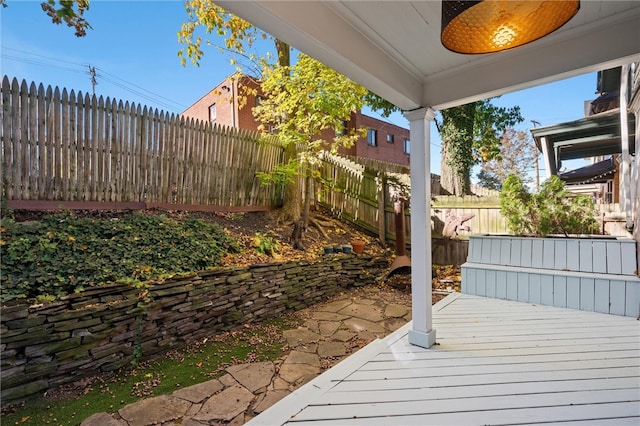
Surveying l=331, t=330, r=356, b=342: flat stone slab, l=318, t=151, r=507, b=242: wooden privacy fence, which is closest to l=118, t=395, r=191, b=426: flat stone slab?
l=331, t=330, r=356, b=342: flat stone slab

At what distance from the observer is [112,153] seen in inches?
145

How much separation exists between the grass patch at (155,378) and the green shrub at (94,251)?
72 centimetres

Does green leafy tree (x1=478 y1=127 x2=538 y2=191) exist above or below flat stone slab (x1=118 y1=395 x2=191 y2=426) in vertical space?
above

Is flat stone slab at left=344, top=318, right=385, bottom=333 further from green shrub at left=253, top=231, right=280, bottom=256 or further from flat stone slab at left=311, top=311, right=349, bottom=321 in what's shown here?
green shrub at left=253, top=231, right=280, bottom=256

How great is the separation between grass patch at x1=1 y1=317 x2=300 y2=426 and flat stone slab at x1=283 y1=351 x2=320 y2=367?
0.42ft

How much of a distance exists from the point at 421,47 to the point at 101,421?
3076mm

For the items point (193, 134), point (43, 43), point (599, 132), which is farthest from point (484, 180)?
point (43, 43)

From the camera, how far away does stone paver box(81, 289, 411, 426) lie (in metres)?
1.86

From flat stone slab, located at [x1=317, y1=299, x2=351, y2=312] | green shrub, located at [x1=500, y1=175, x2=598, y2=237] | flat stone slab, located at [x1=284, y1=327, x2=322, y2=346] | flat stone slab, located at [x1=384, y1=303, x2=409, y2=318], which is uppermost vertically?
green shrub, located at [x1=500, y1=175, x2=598, y2=237]

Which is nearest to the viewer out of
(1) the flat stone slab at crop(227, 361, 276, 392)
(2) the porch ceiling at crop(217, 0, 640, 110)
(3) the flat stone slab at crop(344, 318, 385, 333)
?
(2) the porch ceiling at crop(217, 0, 640, 110)

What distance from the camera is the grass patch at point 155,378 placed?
1.91 metres

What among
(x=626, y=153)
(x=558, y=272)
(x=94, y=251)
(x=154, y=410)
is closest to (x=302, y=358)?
(x=154, y=410)

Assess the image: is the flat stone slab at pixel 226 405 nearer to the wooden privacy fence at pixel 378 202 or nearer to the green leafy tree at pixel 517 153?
the wooden privacy fence at pixel 378 202

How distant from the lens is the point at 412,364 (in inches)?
78.8
